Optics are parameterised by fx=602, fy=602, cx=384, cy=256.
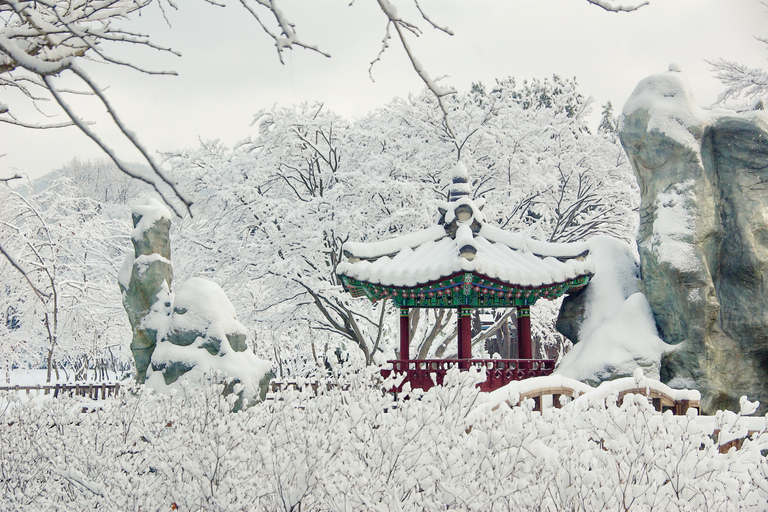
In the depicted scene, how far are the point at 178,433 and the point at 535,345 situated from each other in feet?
85.5

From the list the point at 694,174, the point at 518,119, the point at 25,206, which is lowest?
the point at 694,174

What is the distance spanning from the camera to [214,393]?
4.91 m

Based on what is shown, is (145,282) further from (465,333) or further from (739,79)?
(739,79)

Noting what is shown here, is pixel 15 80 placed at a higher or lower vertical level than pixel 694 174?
lower

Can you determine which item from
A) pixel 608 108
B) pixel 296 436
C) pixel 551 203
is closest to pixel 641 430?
pixel 296 436

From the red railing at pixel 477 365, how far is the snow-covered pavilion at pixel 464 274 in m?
0.02

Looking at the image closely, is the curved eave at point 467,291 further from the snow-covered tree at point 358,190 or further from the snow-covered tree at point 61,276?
the snow-covered tree at point 61,276

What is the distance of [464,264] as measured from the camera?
9172 mm

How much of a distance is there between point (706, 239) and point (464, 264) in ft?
13.1

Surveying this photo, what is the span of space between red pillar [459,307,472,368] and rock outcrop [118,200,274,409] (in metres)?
3.23

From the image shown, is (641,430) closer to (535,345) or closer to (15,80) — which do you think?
(15,80)

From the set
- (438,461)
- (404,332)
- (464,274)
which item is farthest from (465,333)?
(438,461)

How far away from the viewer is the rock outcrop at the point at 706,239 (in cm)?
934

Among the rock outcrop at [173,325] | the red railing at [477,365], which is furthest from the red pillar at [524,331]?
the rock outcrop at [173,325]
